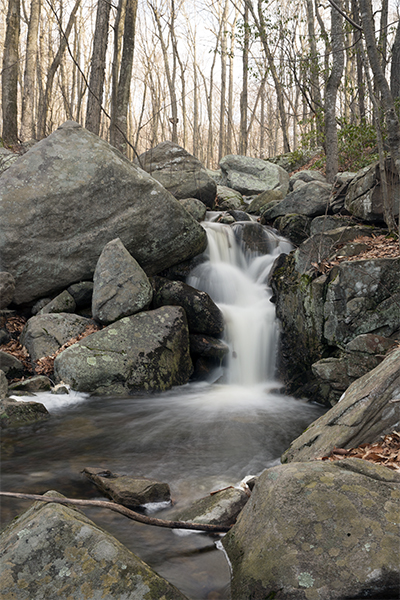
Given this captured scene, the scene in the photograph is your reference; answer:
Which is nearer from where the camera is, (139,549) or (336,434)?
(139,549)

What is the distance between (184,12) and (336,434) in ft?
107

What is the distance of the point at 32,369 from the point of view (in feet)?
22.7

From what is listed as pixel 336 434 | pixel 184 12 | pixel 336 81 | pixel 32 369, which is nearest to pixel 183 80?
pixel 184 12

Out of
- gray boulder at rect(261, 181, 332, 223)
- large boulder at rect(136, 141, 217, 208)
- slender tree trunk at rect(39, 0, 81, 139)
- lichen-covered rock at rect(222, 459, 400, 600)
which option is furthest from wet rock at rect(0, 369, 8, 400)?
slender tree trunk at rect(39, 0, 81, 139)

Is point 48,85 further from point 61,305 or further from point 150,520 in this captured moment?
point 150,520

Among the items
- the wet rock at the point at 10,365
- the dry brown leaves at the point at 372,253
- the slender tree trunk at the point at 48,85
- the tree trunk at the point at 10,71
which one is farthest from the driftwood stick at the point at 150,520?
the tree trunk at the point at 10,71

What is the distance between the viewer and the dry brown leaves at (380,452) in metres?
2.73

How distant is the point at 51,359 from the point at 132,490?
13.5 feet

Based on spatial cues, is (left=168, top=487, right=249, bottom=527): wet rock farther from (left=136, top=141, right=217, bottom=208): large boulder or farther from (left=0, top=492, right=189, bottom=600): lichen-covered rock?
(left=136, top=141, right=217, bottom=208): large boulder

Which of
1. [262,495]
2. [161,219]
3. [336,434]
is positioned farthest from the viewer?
[161,219]

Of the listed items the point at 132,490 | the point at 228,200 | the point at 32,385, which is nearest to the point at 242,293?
the point at 32,385

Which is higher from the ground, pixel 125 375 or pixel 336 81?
pixel 336 81

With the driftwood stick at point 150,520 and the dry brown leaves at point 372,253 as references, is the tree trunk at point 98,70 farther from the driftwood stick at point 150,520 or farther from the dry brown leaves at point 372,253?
the driftwood stick at point 150,520

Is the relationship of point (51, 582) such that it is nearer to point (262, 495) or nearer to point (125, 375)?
point (262, 495)
